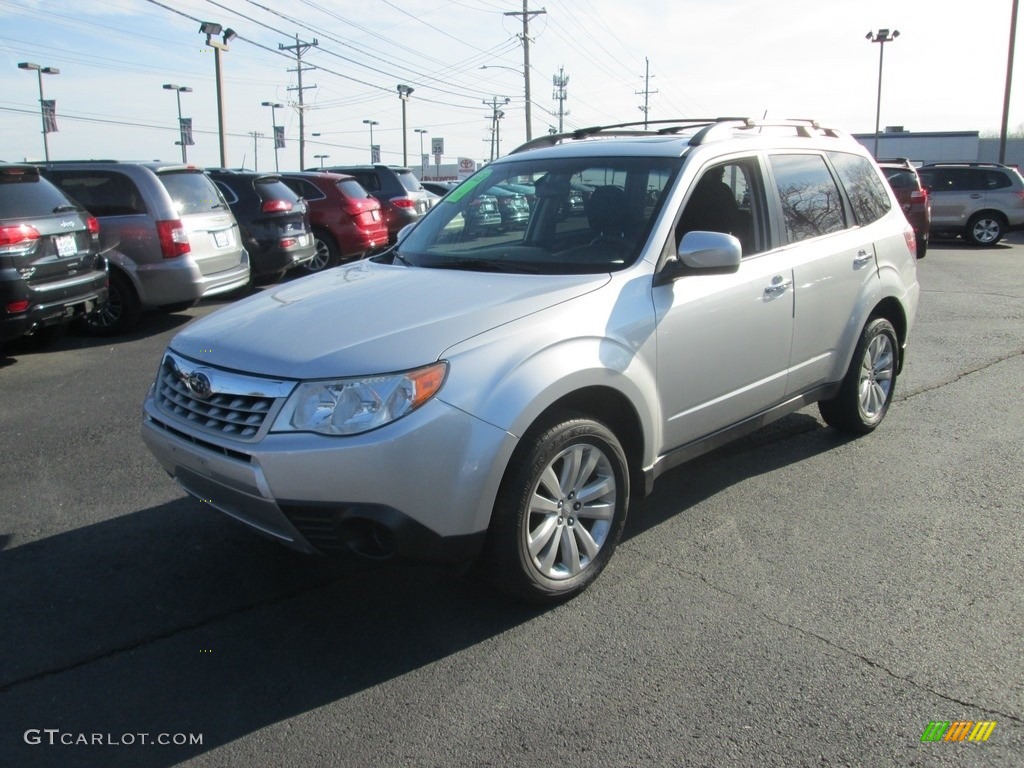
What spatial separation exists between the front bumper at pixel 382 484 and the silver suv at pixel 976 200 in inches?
793

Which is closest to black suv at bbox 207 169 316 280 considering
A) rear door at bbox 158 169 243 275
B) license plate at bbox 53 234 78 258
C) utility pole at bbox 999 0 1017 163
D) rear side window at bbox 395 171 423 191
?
rear door at bbox 158 169 243 275

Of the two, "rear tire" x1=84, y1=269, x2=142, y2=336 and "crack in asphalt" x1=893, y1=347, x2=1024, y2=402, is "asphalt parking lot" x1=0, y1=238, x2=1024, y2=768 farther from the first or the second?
"rear tire" x1=84, y1=269, x2=142, y2=336

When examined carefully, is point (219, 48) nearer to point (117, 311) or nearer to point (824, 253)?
point (117, 311)

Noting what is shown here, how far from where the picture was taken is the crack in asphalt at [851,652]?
2961 mm

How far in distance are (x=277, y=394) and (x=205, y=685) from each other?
1.05m

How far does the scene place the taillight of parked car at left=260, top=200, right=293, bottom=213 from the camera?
1200 cm

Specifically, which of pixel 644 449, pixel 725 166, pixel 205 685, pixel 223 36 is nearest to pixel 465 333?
pixel 644 449

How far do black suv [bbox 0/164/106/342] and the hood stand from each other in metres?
4.23

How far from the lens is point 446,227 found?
4.83 meters

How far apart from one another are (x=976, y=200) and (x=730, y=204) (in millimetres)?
18261

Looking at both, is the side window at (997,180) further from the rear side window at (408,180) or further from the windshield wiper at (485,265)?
the windshield wiper at (485,265)

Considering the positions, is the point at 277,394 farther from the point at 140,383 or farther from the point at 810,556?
the point at 140,383

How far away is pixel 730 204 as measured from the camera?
4551mm

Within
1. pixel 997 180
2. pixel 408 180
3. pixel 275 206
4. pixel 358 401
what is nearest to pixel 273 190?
pixel 275 206
